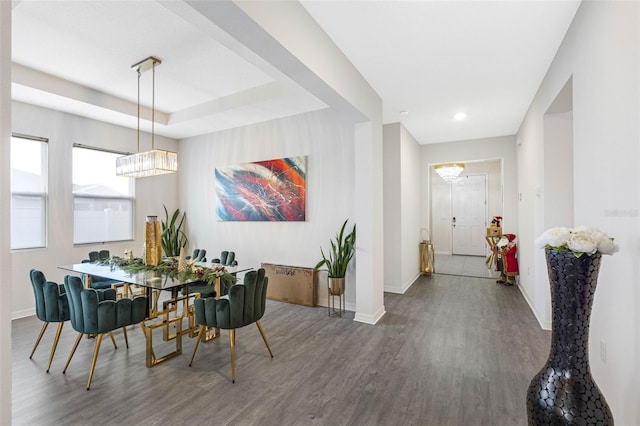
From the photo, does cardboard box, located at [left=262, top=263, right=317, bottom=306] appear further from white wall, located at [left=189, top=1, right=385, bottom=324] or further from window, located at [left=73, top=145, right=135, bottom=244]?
window, located at [left=73, top=145, right=135, bottom=244]

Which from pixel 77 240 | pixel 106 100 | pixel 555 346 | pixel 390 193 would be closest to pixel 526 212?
pixel 390 193

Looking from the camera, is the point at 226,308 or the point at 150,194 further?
the point at 150,194

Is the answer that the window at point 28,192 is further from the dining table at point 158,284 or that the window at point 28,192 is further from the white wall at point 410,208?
the white wall at point 410,208

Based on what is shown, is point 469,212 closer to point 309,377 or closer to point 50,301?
point 309,377

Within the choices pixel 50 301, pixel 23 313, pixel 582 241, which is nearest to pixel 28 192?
pixel 23 313

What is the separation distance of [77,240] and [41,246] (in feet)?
1.36

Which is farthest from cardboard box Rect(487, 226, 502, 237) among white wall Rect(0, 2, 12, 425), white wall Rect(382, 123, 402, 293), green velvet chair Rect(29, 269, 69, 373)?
white wall Rect(0, 2, 12, 425)

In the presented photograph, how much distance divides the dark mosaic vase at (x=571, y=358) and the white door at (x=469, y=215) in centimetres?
768

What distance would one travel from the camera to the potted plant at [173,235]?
534cm

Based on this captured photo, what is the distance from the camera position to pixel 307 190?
459cm

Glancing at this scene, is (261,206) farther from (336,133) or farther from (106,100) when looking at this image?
(106,100)

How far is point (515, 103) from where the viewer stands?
4.04m

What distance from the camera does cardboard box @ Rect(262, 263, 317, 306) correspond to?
14.2 ft

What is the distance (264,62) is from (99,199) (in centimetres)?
367
